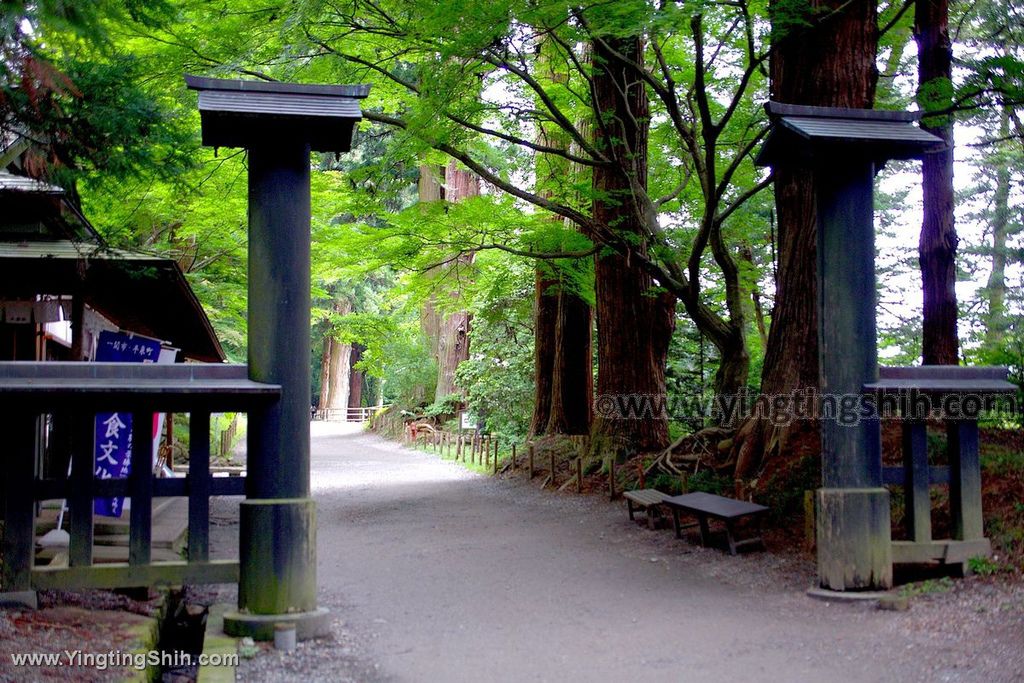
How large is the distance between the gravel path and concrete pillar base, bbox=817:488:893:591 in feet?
0.99

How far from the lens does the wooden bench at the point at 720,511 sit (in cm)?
905

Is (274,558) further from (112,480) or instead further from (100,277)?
(100,277)

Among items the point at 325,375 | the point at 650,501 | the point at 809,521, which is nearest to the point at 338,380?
the point at 325,375

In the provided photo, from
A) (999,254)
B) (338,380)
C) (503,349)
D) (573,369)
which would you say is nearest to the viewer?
(573,369)

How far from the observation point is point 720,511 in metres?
9.18

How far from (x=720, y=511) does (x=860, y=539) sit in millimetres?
2164

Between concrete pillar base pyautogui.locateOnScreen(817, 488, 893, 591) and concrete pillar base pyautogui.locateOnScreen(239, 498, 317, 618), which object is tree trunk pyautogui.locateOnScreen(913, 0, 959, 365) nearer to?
concrete pillar base pyautogui.locateOnScreen(817, 488, 893, 591)

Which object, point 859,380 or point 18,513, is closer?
point 18,513

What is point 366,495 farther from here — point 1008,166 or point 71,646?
point 1008,166

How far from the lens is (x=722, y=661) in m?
5.74

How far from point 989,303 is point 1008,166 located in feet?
11.7

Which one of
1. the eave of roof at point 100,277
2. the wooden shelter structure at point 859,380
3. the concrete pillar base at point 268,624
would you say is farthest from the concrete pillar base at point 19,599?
the wooden shelter structure at point 859,380

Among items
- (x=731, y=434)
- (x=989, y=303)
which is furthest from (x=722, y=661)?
(x=989, y=303)

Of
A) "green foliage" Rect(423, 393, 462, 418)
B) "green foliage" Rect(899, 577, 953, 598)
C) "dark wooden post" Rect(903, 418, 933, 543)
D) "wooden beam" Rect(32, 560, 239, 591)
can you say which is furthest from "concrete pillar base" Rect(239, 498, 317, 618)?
"green foliage" Rect(423, 393, 462, 418)
